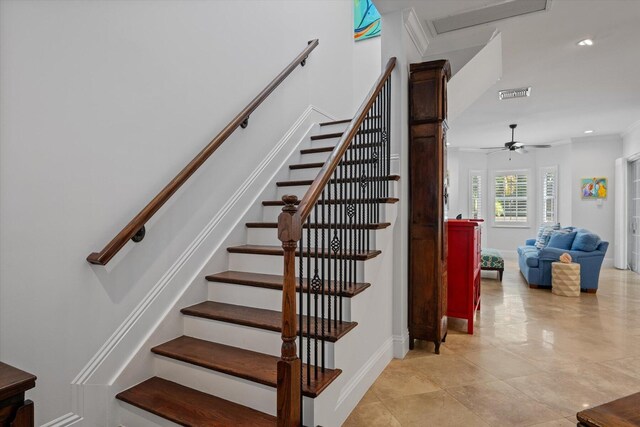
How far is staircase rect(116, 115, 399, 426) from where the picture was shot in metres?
1.74

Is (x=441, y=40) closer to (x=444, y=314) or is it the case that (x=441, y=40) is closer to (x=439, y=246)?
(x=439, y=246)

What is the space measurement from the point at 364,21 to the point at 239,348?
5215 mm

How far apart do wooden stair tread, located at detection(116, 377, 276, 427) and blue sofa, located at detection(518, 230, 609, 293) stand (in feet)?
16.7

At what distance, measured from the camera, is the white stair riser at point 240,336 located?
190 cm

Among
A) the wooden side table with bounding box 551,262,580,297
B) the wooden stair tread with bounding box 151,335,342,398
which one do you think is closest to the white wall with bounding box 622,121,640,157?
the wooden side table with bounding box 551,262,580,297

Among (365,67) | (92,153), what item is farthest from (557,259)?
(92,153)

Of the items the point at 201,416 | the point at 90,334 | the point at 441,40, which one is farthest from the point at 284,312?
the point at 441,40

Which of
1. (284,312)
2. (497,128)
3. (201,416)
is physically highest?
(497,128)

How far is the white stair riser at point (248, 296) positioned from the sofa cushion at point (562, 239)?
522 cm

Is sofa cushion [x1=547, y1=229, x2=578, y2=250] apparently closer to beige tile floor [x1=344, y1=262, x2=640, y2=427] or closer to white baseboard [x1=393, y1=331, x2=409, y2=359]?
beige tile floor [x1=344, y1=262, x2=640, y2=427]

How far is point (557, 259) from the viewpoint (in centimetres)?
528

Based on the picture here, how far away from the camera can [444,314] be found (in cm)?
307

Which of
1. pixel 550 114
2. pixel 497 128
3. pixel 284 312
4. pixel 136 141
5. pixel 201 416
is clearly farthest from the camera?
pixel 497 128

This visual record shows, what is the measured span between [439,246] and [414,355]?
0.90 metres
